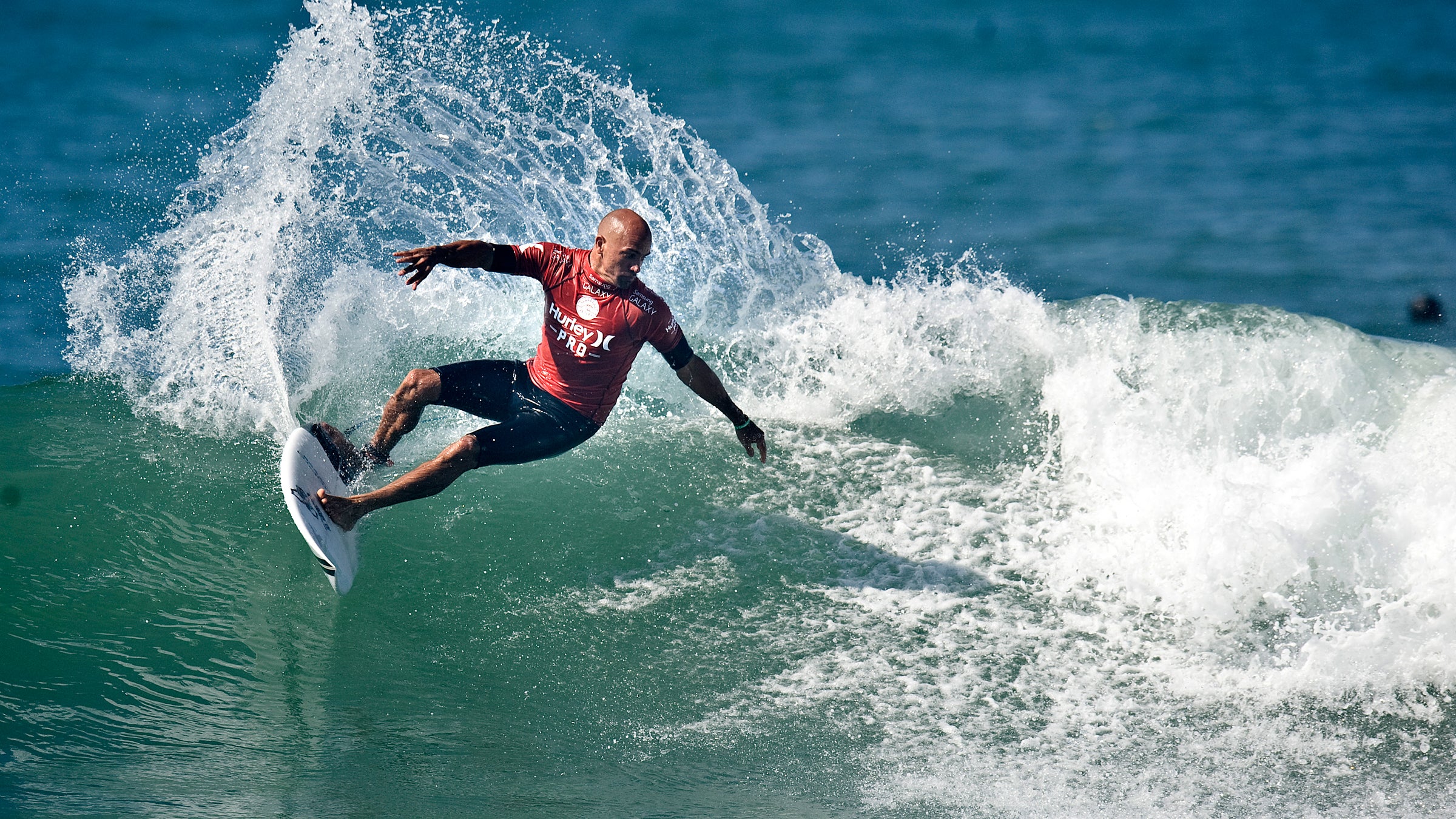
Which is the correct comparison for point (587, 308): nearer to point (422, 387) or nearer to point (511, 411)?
point (511, 411)

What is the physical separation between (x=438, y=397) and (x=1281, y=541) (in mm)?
4591

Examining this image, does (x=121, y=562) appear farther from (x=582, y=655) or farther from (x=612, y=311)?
(x=612, y=311)

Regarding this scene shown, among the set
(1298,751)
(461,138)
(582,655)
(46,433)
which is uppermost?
(461,138)

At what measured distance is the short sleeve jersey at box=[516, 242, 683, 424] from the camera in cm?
575

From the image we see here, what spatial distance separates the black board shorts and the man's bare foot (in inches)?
24.2

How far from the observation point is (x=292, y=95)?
8.18 m

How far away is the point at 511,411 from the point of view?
6031 mm

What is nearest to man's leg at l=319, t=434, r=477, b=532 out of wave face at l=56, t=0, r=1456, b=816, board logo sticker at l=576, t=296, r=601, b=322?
wave face at l=56, t=0, r=1456, b=816

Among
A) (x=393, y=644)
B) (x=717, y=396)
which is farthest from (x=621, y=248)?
(x=393, y=644)

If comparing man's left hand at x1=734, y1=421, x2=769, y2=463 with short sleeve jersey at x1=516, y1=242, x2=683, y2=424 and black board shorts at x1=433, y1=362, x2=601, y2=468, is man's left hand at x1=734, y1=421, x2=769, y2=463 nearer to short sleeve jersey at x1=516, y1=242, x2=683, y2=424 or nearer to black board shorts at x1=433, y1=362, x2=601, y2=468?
short sleeve jersey at x1=516, y1=242, x2=683, y2=424

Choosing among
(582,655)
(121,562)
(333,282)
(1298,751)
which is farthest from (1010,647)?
(333,282)

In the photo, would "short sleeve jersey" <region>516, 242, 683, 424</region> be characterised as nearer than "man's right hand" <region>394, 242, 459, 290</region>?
No

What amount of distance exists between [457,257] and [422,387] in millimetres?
756

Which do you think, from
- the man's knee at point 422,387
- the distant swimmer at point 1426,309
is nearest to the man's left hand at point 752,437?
the man's knee at point 422,387
